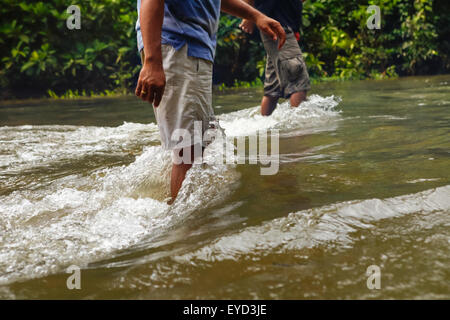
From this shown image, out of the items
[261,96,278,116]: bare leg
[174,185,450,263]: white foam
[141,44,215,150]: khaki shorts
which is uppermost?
[141,44,215,150]: khaki shorts

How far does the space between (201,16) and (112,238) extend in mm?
1169

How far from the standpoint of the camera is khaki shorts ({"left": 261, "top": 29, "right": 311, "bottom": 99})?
4.88 metres

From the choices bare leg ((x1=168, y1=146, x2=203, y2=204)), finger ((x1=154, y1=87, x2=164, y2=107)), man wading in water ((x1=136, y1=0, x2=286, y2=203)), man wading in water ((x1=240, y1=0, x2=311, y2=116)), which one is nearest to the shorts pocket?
man wading in water ((x1=240, y1=0, x2=311, y2=116))

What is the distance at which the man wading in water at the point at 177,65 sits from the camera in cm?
225

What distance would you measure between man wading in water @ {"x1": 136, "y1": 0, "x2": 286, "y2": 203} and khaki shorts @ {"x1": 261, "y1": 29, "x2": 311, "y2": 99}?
8.10 feet

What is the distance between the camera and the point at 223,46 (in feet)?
33.4

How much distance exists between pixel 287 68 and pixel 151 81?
2.87 m

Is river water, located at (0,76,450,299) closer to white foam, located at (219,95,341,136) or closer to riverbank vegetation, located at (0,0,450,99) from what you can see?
white foam, located at (219,95,341,136)

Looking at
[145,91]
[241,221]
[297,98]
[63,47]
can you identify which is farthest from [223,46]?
[241,221]

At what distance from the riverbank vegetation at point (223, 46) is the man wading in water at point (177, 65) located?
25.2 ft

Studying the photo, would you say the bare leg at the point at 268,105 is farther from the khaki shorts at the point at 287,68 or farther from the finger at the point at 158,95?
the finger at the point at 158,95

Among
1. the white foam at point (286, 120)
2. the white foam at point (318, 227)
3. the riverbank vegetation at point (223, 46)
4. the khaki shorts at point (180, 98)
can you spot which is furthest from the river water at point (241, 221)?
the riverbank vegetation at point (223, 46)

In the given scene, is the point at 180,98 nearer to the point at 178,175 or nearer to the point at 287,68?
the point at 178,175
